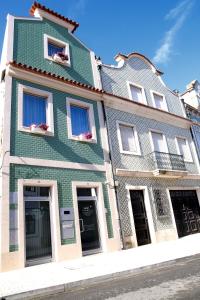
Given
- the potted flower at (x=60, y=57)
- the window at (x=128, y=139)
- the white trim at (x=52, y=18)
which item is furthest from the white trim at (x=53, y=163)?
the white trim at (x=52, y=18)

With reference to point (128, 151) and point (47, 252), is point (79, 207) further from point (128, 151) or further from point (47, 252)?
point (128, 151)

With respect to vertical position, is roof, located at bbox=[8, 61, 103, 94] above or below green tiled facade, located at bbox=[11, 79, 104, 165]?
above

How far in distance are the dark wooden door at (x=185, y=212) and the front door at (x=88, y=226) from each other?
17.7 ft

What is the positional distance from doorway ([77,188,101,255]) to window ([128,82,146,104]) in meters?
7.20

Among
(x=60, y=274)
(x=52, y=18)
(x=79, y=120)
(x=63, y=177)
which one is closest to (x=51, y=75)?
(x=79, y=120)

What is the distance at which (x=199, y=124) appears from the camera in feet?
59.0

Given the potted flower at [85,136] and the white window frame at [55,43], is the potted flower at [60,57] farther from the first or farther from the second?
the potted flower at [85,136]

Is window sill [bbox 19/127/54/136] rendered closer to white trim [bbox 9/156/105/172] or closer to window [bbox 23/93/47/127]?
window [bbox 23/93/47/127]

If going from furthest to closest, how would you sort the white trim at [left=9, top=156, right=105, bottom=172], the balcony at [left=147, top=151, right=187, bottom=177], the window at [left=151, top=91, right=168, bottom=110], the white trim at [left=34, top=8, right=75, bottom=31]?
the window at [left=151, top=91, right=168, bottom=110]
the balcony at [left=147, top=151, right=187, bottom=177]
the white trim at [left=34, top=8, right=75, bottom=31]
the white trim at [left=9, top=156, right=105, bottom=172]

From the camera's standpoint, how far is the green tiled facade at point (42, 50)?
10.9 meters

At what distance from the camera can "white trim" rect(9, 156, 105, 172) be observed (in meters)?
8.61

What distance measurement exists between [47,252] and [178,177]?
8541 mm

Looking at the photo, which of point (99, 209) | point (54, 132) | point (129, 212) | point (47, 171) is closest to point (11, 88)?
point (54, 132)

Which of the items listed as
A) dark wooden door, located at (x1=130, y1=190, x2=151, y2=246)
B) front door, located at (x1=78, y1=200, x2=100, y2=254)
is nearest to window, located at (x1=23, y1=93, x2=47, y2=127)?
front door, located at (x1=78, y1=200, x2=100, y2=254)
